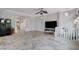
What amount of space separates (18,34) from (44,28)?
1.72 ft

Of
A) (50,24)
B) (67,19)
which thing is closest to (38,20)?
(50,24)

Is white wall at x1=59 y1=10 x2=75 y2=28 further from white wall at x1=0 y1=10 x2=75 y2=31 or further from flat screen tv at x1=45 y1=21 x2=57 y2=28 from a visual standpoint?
flat screen tv at x1=45 y1=21 x2=57 y2=28

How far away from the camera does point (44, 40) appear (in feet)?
8.08

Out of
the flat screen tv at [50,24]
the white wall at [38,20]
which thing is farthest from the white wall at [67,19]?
the flat screen tv at [50,24]

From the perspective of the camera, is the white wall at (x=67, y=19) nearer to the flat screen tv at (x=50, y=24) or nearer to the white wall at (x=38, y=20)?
the white wall at (x=38, y=20)

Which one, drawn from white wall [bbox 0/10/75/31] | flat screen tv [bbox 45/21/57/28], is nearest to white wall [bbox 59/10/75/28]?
white wall [bbox 0/10/75/31]

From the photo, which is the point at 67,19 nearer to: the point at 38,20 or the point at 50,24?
the point at 50,24
